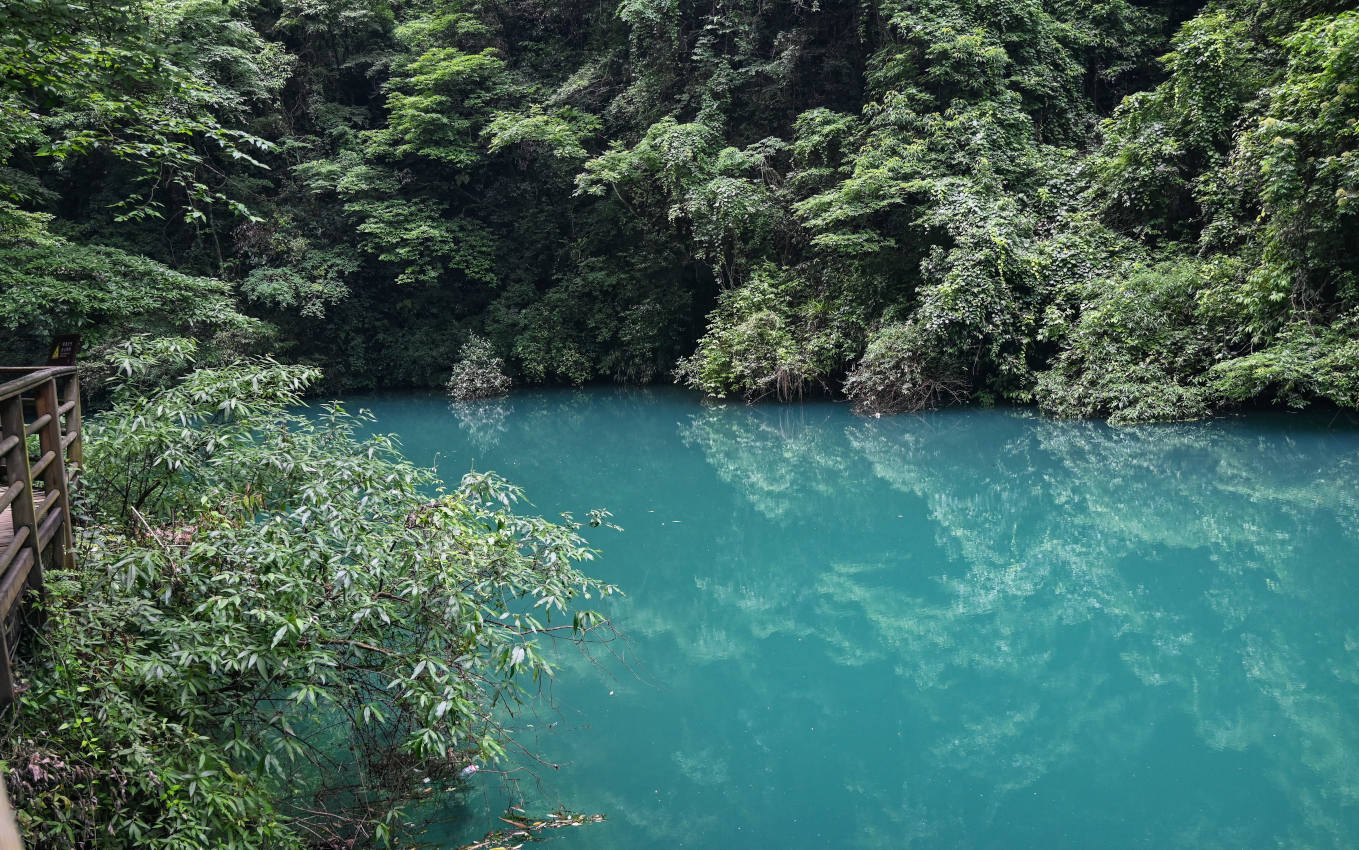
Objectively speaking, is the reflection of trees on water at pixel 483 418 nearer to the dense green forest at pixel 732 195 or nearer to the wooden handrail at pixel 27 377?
the dense green forest at pixel 732 195

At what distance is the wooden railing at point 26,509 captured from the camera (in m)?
2.52

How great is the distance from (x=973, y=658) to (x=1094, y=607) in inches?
47.4

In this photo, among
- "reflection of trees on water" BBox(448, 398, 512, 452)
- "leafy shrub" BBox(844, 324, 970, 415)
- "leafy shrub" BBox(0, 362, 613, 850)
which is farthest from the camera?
"reflection of trees on water" BBox(448, 398, 512, 452)

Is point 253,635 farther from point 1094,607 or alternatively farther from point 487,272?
point 487,272

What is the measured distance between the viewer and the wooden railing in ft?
8.26

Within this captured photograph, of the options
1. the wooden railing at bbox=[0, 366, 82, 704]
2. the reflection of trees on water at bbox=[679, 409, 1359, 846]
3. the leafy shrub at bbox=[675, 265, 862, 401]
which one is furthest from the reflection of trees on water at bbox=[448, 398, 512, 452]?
the wooden railing at bbox=[0, 366, 82, 704]

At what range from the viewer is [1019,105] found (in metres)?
13.8

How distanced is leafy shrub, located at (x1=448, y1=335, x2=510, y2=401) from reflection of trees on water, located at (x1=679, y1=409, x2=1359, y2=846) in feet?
29.9

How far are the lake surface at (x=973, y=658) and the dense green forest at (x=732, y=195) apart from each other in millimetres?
2552

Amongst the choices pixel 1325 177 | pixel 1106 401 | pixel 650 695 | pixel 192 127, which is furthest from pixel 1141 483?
pixel 192 127

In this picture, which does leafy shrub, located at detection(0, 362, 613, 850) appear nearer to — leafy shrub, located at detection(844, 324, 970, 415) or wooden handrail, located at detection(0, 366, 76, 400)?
wooden handrail, located at detection(0, 366, 76, 400)

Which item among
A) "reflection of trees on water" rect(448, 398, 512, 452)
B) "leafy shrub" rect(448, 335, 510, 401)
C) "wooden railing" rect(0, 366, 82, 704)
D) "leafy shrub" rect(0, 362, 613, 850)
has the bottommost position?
"reflection of trees on water" rect(448, 398, 512, 452)

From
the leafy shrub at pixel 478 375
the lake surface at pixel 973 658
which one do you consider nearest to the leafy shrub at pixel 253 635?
the lake surface at pixel 973 658

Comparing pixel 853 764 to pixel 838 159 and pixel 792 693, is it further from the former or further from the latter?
pixel 838 159
